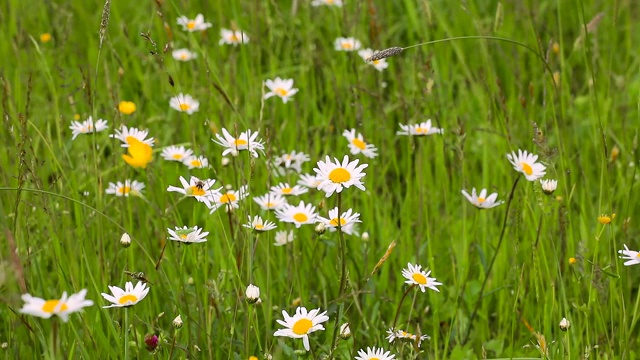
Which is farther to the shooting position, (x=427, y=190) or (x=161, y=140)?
(x=161, y=140)

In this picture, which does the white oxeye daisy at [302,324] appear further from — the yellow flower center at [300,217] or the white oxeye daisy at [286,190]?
the white oxeye daisy at [286,190]

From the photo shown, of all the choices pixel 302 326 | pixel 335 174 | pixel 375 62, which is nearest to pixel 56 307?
pixel 302 326

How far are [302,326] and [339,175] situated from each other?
32 cm

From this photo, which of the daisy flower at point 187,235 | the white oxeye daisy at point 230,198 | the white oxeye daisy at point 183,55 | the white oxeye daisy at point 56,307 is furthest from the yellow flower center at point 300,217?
the white oxeye daisy at point 183,55

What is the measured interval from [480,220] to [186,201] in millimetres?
900

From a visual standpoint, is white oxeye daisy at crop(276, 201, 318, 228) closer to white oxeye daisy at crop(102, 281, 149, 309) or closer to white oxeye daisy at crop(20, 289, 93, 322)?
white oxeye daisy at crop(102, 281, 149, 309)

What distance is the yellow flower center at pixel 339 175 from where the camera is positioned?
5.32ft

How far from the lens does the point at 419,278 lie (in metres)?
1.60

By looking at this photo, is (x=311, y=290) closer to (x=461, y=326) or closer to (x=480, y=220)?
(x=461, y=326)

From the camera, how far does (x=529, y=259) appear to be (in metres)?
2.13

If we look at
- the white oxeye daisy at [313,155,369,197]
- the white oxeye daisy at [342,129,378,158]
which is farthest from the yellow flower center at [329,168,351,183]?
the white oxeye daisy at [342,129,378,158]

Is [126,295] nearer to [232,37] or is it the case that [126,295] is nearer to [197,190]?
[197,190]

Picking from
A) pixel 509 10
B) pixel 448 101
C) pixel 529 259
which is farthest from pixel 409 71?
pixel 529 259

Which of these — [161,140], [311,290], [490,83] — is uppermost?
[490,83]
